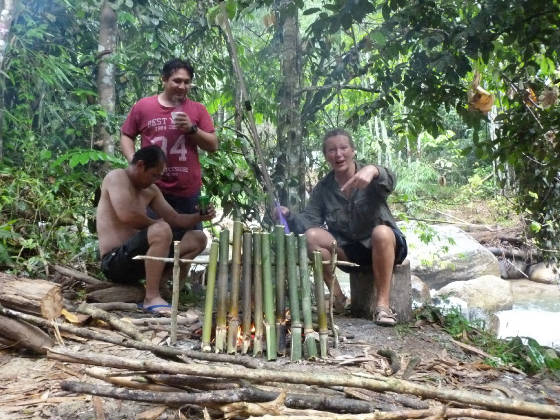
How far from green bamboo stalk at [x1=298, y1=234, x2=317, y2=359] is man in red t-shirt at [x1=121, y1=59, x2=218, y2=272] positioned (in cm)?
101

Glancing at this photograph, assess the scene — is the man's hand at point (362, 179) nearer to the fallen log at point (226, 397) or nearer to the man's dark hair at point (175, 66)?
the man's dark hair at point (175, 66)

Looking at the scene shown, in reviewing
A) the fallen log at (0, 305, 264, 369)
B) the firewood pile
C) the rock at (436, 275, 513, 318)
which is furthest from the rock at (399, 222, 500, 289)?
the fallen log at (0, 305, 264, 369)

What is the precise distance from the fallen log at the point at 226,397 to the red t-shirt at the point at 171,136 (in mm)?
2308

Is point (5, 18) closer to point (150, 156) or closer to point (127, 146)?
point (127, 146)

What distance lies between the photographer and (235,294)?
3.21 metres

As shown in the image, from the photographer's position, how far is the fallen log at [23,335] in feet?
9.16

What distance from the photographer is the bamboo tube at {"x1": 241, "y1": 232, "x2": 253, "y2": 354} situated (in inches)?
126

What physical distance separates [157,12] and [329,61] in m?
1.83

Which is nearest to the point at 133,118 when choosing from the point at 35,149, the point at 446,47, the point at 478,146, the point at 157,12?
the point at 35,149

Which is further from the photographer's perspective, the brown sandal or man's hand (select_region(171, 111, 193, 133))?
the brown sandal

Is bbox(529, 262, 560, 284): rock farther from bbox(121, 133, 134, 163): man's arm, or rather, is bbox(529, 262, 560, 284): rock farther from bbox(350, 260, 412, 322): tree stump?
bbox(121, 133, 134, 163): man's arm

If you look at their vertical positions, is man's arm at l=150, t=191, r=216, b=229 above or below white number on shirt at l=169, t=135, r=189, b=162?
below

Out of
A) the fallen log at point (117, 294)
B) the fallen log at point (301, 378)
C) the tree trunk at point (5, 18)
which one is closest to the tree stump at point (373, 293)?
the fallen log at point (117, 294)

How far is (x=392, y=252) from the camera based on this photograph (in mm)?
3996
